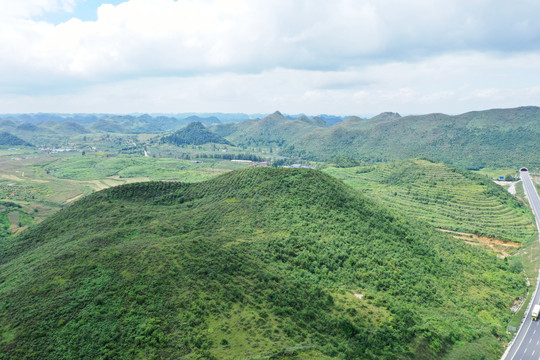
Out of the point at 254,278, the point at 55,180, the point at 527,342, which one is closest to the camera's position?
the point at 254,278

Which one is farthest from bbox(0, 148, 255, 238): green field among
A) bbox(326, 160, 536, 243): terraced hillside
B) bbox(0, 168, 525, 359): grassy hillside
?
bbox(326, 160, 536, 243): terraced hillside

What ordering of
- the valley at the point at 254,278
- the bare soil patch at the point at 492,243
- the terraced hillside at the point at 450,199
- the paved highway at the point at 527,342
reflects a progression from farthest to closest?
the terraced hillside at the point at 450,199 → the bare soil patch at the point at 492,243 → the paved highway at the point at 527,342 → the valley at the point at 254,278

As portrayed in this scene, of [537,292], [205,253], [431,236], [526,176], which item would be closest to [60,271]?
[205,253]

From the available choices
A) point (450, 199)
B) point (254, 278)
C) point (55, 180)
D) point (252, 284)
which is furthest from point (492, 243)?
point (55, 180)

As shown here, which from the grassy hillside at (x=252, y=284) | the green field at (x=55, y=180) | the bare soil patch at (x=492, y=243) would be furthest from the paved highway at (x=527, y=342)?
the green field at (x=55, y=180)

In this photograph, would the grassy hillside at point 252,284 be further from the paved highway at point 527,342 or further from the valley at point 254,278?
the paved highway at point 527,342

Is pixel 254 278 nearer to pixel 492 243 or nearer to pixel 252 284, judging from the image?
pixel 252 284
